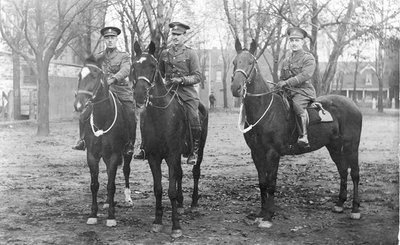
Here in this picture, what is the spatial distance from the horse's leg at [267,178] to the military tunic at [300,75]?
3.05ft

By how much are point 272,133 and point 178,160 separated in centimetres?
164

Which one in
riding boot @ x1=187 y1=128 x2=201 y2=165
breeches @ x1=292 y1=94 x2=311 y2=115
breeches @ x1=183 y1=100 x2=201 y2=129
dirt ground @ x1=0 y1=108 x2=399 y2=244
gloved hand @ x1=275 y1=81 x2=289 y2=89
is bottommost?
dirt ground @ x1=0 y1=108 x2=399 y2=244

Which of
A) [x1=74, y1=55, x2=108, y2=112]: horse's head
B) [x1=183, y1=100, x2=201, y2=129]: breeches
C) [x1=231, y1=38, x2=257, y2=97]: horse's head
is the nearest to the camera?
[x1=74, y1=55, x2=108, y2=112]: horse's head

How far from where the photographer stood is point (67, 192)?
1005 cm

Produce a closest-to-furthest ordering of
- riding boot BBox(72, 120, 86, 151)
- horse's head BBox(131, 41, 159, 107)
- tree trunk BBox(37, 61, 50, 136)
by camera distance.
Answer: horse's head BBox(131, 41, 159, 107), riding boot BBox(72, 120, 86, 151), tree trunk BBox(37, 61, 50, 136)

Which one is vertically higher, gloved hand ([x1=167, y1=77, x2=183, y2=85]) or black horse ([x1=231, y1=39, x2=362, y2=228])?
gloved hand ([x1=167, y1=77, x2=183, y2=85])

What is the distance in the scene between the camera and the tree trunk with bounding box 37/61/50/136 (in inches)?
794

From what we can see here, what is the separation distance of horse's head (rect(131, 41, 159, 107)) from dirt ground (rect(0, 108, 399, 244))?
6.83 feet

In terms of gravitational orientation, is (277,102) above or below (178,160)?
above

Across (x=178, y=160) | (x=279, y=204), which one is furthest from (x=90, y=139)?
(x=279, y=204)

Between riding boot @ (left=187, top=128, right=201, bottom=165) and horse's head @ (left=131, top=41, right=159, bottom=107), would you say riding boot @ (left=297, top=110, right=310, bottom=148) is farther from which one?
horse's head @ (left=131, top=41, right=159, bottom=107)

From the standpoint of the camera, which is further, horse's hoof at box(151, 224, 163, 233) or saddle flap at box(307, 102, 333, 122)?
saddle flap at box(307, 102, 333, 122)

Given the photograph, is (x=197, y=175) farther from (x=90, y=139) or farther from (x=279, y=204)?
(x=90, y=139)

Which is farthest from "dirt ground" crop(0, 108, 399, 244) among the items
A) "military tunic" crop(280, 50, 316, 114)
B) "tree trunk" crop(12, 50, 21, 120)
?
"tree trunk" crop(12, 50, 21, 120)
